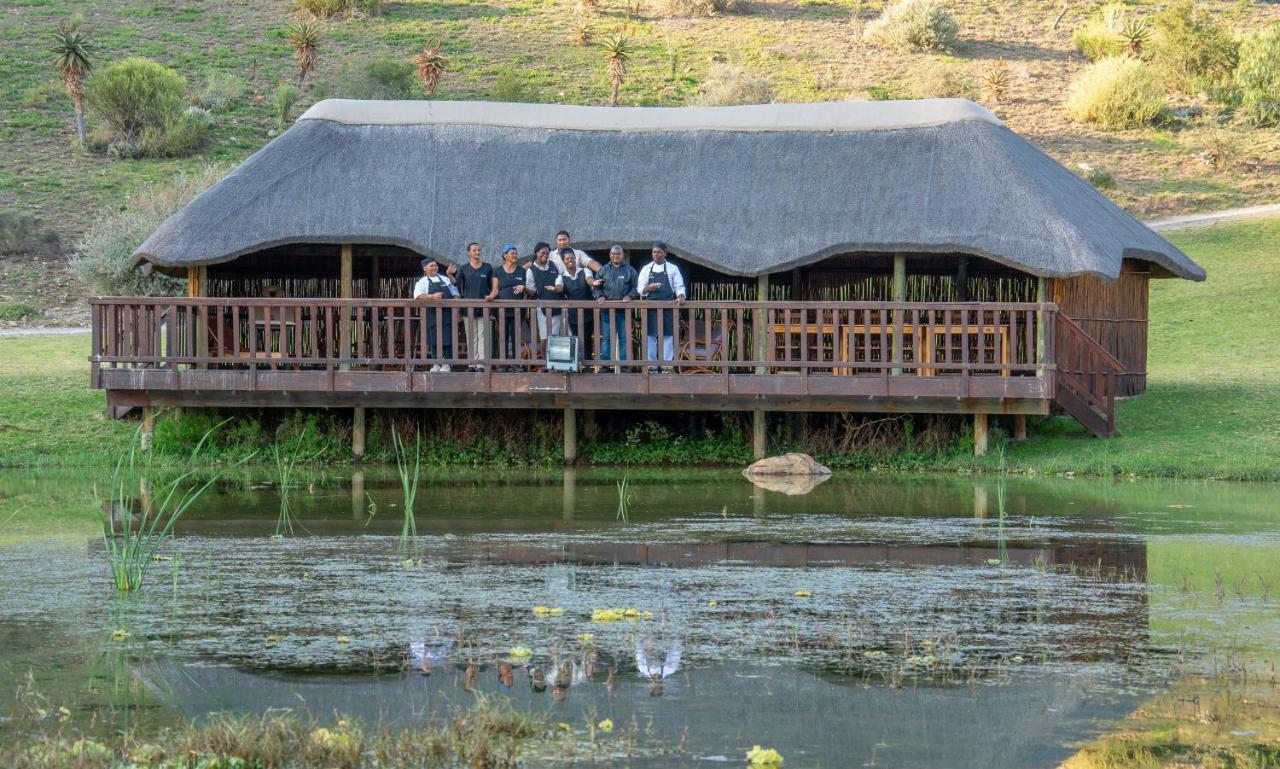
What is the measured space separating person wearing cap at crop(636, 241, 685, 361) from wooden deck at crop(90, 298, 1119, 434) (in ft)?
0.33

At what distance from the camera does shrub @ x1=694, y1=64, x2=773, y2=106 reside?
54312mm

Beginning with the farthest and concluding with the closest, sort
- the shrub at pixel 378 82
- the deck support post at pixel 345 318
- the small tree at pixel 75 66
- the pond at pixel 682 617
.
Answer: the shrub at pixel 378 82
the small tree at pixel 75 66
the deck support post at pixel 345 318
the pond at pixel 682 617

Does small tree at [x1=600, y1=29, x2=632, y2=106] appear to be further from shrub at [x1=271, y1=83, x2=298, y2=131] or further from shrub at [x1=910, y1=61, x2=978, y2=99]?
shrub at [x1=271, y1=83, x2=298, y2=131]

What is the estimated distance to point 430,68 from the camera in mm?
54594

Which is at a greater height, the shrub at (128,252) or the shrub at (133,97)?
the shrub at (133,97)

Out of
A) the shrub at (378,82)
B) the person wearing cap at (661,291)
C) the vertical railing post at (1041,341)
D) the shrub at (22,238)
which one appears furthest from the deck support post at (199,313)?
the shrub at (378,82)

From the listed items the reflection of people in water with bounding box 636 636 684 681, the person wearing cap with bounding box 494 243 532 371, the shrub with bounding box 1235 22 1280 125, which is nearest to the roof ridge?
the person wearing cap with bounding box 494 243 532 371

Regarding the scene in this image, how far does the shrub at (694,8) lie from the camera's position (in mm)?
67812

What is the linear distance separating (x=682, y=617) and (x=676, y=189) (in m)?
12.6

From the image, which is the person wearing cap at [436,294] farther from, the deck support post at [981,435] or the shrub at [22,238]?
the shrub at [22,238]

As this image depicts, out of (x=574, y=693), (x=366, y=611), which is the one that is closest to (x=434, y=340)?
(x=366, y=611)

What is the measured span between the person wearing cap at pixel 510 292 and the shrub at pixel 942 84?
128 feet

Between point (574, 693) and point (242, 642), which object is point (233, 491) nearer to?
point (242, 642)

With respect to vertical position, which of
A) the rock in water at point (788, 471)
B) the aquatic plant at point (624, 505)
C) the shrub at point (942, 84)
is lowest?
the rock in water at point (788, 471)
